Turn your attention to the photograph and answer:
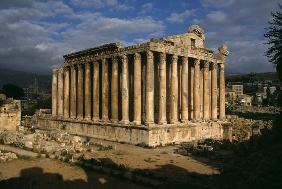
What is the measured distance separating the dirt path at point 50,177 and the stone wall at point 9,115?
1439cm

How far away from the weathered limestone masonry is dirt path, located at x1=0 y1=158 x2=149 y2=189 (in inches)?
388

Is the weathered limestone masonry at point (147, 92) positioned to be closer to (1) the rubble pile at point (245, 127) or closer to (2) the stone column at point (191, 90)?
(2) the stone column at point (191, 90)

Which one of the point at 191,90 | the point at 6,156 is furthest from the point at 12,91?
the point at 6,156

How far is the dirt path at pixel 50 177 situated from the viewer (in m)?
17.0

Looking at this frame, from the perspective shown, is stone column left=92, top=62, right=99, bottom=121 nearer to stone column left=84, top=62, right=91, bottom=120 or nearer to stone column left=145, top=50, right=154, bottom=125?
stone column left=84, top=62, right=91, bottom=120

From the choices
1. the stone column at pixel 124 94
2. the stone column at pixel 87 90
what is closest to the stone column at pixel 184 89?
the stone column at pixel 124 94

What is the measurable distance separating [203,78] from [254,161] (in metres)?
16.1

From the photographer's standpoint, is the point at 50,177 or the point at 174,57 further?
the point at 174,57

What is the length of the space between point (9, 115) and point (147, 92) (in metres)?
14.3

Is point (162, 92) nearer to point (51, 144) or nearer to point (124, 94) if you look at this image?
point (124, 94)

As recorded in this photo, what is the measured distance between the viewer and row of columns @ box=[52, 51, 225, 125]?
30.4 meters

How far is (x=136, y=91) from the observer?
30.4 m

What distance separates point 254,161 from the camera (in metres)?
21.3

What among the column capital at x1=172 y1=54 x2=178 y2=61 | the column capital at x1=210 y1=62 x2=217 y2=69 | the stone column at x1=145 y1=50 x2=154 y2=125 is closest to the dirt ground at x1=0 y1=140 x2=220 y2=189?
the stone column at x1=145 y1=50 x2=154 y2=125
